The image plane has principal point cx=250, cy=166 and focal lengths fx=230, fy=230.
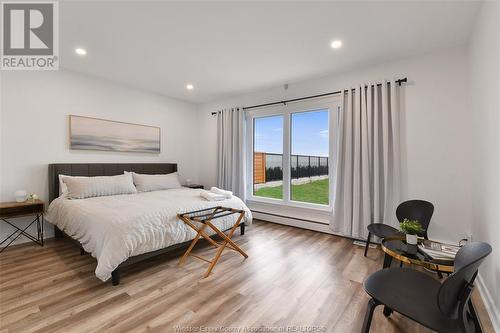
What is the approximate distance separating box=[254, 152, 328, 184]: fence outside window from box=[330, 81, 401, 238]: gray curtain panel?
1.72 feet

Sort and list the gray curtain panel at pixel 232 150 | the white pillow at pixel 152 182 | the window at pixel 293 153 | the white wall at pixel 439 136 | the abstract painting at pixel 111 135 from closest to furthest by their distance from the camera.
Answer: the white wall at pixel 439 136 < the abstract painting at pixel 111 135 < the window at pixel 293 153 < the white pillow at pixel 152 182 < the gray curtain panel at pixel 232 150

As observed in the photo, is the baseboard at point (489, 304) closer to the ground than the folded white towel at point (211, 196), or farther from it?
closer to the ground

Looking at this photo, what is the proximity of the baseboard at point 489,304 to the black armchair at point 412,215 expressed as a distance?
0.56 meters

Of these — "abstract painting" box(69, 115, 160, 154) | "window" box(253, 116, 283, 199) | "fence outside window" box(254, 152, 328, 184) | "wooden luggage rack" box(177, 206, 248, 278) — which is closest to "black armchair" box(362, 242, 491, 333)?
"wooden luggage rack" box(177, 206, 248, 278)

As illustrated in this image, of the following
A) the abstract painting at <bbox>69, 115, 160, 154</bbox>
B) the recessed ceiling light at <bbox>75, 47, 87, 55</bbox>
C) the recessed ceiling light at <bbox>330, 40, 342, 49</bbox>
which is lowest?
the abstract painting at <bbox>69, 115, 160, 154</bbox>

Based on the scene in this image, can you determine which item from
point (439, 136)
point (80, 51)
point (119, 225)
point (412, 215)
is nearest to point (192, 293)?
point (119, 225)

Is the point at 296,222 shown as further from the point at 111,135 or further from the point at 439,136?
the point at 111,135

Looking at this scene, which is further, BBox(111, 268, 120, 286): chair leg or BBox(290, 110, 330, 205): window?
BBox(290, 110, 330, 205): window

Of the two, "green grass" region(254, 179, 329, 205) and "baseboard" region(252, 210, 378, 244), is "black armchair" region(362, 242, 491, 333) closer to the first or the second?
"baseboard" region(252, 210, 378, 244)

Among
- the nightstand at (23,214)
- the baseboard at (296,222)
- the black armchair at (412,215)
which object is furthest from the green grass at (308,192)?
the nightstand at (23,214)

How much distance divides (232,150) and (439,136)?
3.32 meters

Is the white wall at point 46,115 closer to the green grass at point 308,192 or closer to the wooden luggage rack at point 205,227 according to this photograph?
the wooden luggage rack at point 205,227

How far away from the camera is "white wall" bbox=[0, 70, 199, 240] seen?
10.2 ft

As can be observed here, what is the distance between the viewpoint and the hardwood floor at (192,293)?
170 cm
